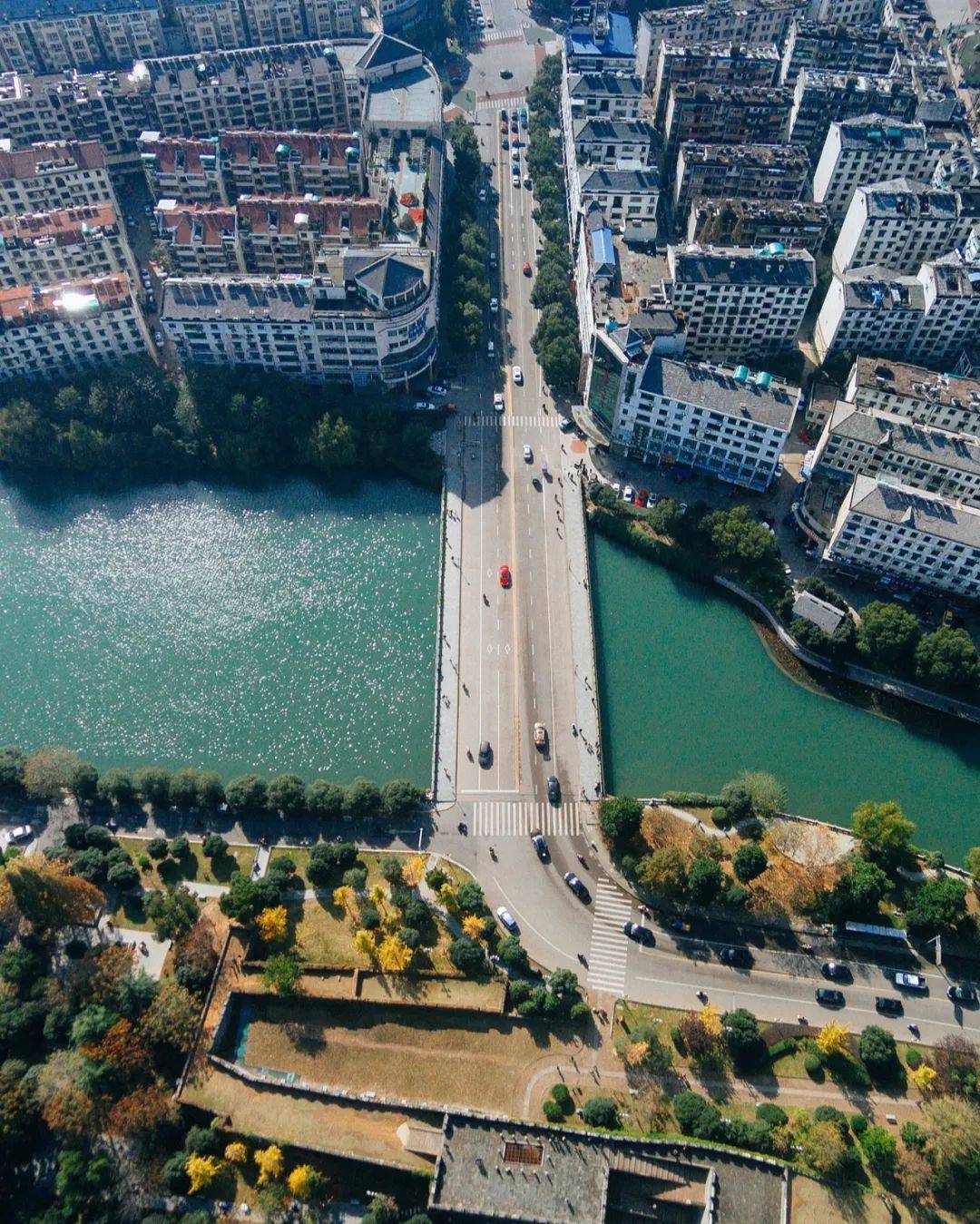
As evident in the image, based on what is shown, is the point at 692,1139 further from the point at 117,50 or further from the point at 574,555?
the point at 117,50

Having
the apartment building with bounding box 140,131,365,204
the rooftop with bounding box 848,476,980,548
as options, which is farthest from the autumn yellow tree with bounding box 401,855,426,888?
the apartment building with bounding box 140,131,365,204

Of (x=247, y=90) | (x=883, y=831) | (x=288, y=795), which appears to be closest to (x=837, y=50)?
(x=247, y=90)

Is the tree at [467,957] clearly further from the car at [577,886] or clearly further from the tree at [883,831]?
the tree at [883,831]

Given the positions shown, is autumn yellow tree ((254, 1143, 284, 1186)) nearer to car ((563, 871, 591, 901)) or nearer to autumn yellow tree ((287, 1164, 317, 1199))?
autumn yellow tree ((287, 1164, 317, 1199))

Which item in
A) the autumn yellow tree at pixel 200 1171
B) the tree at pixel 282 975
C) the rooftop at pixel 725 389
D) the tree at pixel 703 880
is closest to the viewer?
the autumn yellow tree at pixel 200 1171

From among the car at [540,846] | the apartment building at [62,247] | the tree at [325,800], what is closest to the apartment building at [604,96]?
the apartment building at [62,247]

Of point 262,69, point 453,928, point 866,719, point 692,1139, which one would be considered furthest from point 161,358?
point 692,1139

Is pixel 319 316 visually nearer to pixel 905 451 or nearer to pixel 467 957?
pixel 905 451
